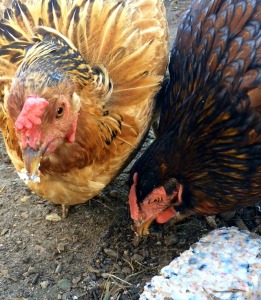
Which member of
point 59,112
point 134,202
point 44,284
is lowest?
point 44,284

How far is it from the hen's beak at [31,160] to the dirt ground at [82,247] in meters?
0.91

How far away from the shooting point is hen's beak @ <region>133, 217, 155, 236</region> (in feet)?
9.55

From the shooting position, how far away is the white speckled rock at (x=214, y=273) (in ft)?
8.24

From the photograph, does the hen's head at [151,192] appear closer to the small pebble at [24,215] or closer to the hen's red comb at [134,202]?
the hen's red comb at [134,202]

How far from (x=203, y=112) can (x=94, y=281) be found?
106 centimetres

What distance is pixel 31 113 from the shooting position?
2.13m

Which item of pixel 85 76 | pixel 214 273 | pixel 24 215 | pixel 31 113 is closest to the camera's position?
pixel 31 113

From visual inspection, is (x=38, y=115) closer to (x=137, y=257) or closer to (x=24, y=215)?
(x=137, y=257)

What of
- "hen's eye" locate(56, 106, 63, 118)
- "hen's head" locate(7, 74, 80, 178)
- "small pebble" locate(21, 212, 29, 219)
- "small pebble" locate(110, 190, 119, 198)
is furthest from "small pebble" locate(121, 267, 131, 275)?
"hen's eye" locate(56, 106, 63, 118)

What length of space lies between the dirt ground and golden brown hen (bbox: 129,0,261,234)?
22 centimetres

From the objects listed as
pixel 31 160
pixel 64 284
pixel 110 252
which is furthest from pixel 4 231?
pixel 31 160

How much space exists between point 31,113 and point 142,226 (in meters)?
1.06

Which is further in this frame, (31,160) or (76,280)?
(76,280)

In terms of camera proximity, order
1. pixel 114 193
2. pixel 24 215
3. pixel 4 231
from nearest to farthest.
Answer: pixel 4 231, pixel 24 215, pixel 114 193
